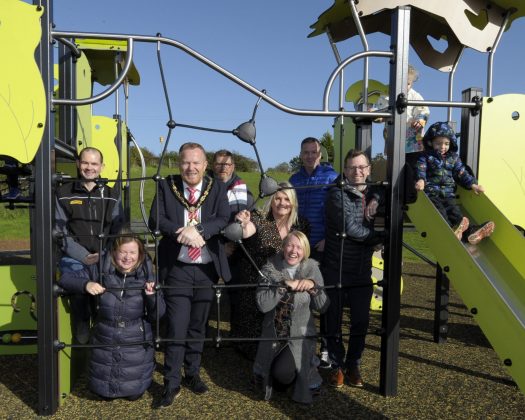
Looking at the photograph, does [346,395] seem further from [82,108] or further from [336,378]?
[82,108]

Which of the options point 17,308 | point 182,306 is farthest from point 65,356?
point 182,306

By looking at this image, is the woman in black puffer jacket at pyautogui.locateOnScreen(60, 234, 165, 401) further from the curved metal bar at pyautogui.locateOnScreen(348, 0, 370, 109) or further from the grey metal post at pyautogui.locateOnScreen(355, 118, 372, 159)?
the grey metal post at pyautogui.locateOnScreen(355, 118, 372, 159)

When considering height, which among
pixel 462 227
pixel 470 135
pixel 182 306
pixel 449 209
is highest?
pixel 470 135

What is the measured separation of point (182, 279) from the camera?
9.27 ft

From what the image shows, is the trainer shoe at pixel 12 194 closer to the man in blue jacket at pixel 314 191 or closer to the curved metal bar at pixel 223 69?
the curved metal bar at pixel 223 69

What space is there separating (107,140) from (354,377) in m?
4.38

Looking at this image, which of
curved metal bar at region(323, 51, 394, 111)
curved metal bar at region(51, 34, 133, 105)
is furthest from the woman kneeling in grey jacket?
curved metal bar at region(51, 34, 133, 105)

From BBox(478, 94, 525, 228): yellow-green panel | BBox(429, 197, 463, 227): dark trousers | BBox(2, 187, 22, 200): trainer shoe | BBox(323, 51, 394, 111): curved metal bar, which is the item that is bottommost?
BBox(429, 197, 463, 227): dark trousers

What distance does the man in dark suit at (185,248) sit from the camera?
278 cm

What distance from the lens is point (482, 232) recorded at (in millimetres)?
3348

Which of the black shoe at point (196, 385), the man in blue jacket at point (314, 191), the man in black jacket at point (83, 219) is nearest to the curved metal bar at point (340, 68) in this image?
the man in blue jacket at point (314, 191)

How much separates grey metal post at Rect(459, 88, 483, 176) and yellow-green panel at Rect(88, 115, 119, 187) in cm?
412

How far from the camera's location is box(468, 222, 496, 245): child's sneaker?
10.9 feet

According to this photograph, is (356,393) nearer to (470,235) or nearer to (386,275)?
(386,275)
